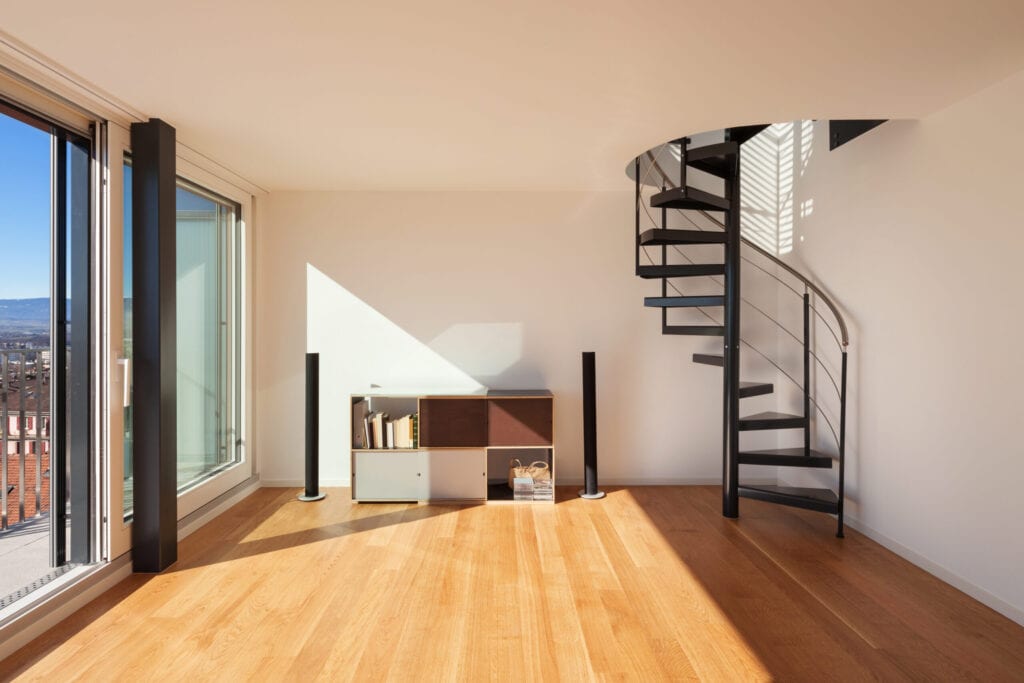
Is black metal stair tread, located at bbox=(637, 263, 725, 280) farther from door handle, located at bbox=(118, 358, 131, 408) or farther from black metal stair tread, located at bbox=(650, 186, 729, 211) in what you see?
door handle, located at bbox=(118, 358, 131, 408)

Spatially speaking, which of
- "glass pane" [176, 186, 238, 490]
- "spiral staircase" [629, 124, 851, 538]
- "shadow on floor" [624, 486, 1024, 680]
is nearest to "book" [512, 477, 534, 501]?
"shadow on floor" [624, 486, 1024, 680]

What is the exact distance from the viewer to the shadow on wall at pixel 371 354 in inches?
208

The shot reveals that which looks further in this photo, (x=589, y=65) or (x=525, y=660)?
(x=589, y=65)

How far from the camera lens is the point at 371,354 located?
5297 millimetres

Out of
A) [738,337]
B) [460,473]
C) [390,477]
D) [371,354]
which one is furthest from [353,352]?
[738,337]

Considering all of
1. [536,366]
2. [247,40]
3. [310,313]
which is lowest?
[536,366]

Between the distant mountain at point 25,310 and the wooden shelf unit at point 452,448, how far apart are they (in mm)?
2106

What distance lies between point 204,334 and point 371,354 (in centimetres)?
131

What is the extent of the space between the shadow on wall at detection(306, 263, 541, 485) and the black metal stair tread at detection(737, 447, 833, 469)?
1863mm

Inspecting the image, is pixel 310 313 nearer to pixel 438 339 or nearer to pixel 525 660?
pixel 438 339

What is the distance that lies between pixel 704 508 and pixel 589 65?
3.32 m

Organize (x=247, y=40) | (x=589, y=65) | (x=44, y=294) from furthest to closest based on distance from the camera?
(x=44, y=294), (x=589, y=65), (x=247, y=40)

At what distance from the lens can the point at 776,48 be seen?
2.60m

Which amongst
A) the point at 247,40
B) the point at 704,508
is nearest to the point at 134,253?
the point at 247,40
